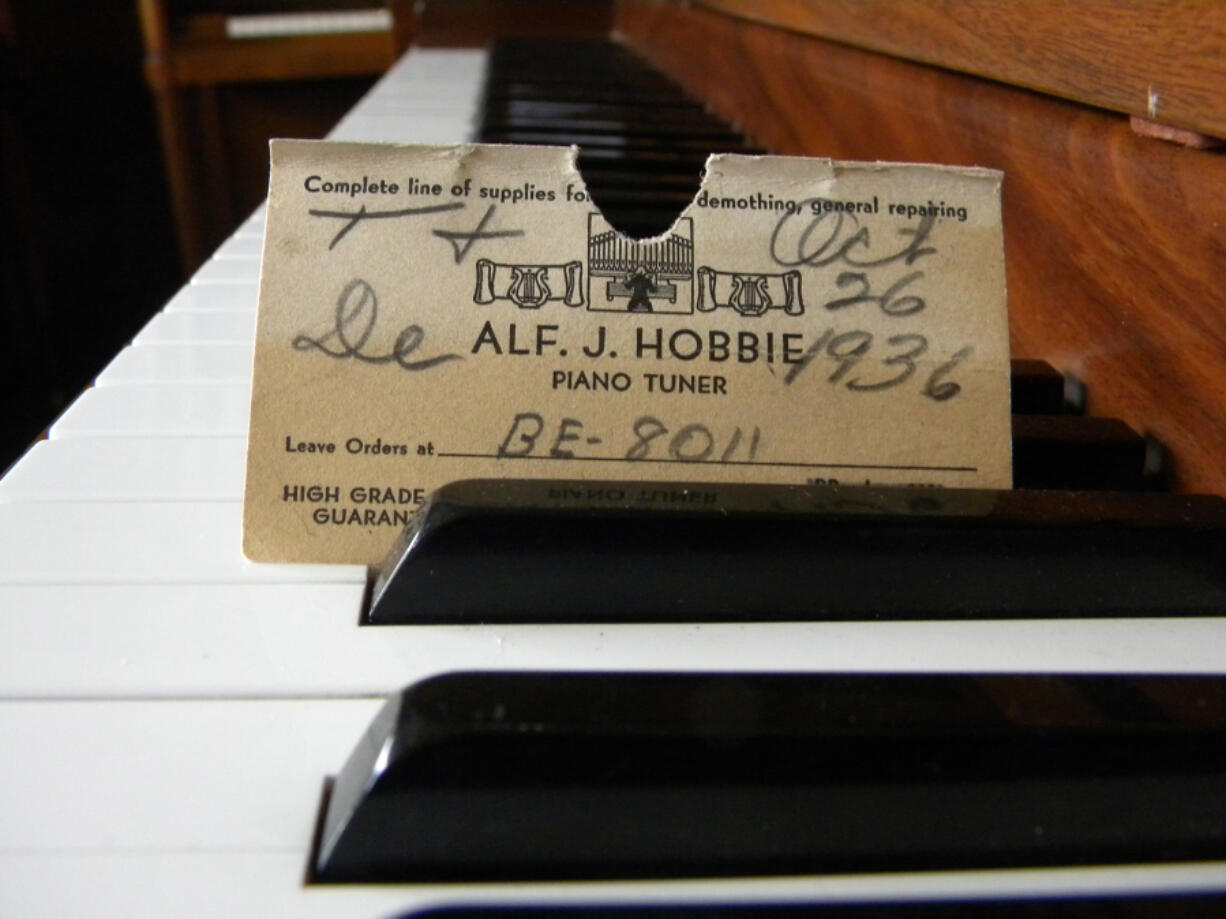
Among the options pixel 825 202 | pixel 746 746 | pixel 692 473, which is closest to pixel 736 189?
pixel 825 202

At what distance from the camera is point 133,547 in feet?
1.89

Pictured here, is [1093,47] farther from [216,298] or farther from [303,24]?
[303,24]

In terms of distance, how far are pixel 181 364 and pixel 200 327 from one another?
3.3 inches

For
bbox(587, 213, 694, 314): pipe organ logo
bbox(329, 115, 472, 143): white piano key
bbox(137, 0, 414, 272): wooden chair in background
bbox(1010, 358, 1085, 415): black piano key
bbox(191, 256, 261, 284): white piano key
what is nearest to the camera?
bbox(587, 213, 694, 314): pipe organ logo

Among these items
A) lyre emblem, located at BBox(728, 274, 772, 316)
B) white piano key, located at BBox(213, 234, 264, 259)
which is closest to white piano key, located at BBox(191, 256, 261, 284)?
white piano key, located at BBox(213, 234, 264, 259)

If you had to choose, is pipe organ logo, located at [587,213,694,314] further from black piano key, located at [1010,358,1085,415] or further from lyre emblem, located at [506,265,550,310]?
black piano key, located at [1010,358,1085,415]

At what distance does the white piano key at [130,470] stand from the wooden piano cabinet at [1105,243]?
497 mm

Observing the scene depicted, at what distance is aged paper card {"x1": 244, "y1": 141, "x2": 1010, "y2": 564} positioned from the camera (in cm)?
58

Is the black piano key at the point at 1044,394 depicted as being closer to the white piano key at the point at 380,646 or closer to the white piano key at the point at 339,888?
the white piano key at the point at 380,646

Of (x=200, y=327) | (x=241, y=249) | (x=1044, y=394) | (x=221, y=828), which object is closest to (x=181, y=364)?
(x=200, y=327)

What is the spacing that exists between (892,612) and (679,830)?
0.18m

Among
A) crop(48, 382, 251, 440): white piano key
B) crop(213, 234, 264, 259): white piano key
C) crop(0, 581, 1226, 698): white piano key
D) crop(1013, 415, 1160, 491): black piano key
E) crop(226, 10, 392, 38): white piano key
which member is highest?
crop(226, 10, 392, 38): white piano key

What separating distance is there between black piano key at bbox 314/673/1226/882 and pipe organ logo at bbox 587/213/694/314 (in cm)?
22

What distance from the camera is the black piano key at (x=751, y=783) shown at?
0.40m
